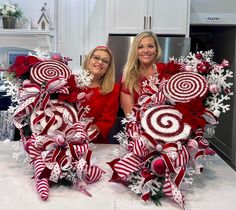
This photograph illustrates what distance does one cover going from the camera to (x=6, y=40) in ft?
13.4

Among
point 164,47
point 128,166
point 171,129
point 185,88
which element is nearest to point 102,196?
point 128,166

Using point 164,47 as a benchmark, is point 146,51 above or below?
below

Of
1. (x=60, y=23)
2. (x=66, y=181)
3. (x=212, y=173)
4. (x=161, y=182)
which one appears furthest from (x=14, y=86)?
(x=60, y=23)

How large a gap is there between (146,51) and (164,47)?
146 centimetres

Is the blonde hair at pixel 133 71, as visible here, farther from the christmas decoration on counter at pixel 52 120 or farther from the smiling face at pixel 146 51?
the christmas decoration on counter at pixel 52 120

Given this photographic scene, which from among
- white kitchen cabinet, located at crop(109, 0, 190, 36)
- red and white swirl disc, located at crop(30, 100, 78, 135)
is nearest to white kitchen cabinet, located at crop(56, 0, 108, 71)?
white kitchen cabinet, located at crop(109, 0, 190, 36)

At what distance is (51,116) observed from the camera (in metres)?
1.10

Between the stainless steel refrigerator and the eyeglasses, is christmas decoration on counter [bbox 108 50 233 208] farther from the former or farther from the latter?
the stainless steel refrigerator

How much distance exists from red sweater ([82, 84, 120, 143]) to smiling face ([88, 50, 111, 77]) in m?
0.09

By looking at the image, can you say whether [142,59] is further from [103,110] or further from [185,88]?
[185,88]

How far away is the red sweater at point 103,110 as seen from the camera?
1.61 m

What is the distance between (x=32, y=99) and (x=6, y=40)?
328 cm

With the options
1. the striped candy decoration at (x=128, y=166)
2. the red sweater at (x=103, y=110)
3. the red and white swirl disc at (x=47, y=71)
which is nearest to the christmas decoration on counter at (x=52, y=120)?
the red and white swirl disc at (x=47, y=71)

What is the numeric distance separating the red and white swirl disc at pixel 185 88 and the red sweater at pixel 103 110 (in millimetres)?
568
